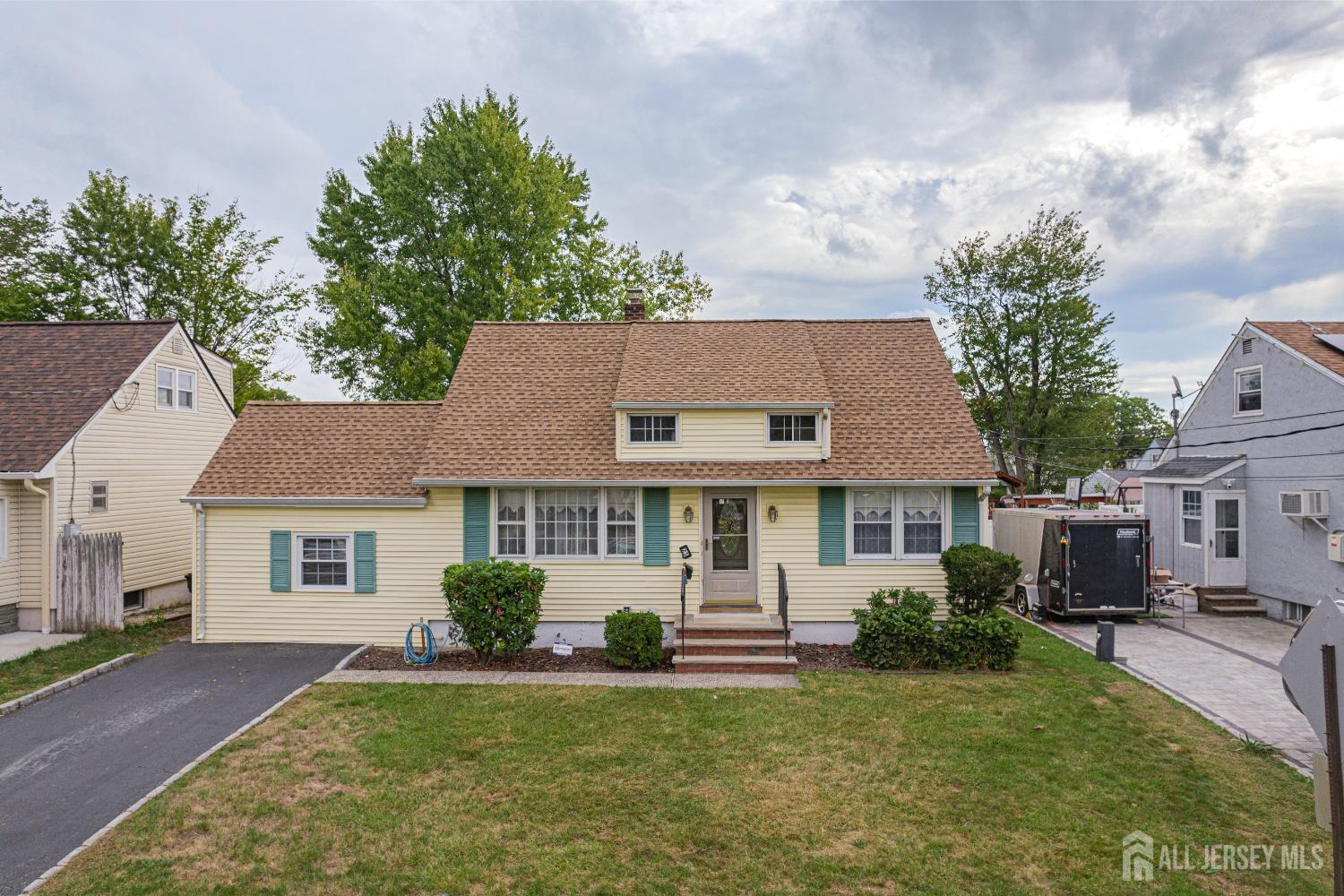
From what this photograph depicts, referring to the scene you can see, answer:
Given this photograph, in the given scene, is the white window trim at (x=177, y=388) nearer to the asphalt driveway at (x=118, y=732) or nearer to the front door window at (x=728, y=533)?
the asphalt driveway at (x=118, y=732)

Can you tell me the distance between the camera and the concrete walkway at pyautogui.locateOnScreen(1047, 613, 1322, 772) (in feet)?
26.6

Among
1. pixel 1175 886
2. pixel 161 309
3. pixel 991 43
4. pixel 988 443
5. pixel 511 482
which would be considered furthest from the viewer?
pixel 988 443

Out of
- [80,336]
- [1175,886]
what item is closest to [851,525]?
[1175,886]

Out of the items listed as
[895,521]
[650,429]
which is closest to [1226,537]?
[895,521]

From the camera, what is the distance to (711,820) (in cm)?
594

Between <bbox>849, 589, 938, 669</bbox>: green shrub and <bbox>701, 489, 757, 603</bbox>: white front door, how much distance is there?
89.2 inches

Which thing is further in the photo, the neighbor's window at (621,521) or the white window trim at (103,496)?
the white window trim at (103,496)

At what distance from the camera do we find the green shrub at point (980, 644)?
10.3 m

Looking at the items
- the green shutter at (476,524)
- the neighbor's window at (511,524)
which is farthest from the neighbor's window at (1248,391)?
the green shutter at (476,524)

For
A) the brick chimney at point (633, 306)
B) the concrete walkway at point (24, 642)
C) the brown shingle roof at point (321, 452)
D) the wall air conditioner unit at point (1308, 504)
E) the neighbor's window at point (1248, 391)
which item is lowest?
the concrete walkway at point (24, 642)

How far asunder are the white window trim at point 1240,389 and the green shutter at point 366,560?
20.2 m

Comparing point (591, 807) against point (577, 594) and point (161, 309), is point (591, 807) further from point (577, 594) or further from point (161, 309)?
point (161, 309)

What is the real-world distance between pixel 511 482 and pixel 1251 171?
60.3ft

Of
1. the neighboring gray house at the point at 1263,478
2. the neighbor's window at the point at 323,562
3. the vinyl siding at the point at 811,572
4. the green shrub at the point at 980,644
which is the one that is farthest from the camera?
the neighboring gray house at the point at 1263,478
